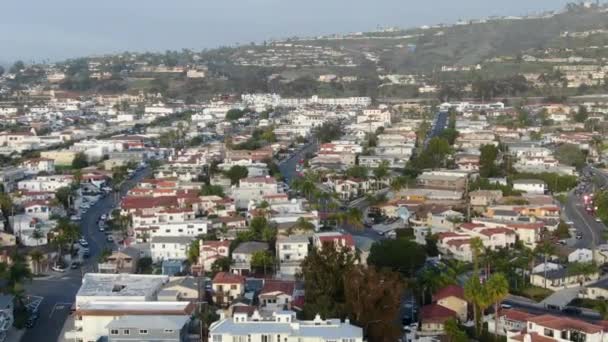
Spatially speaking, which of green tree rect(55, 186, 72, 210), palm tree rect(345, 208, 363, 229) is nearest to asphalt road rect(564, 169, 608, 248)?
palm tree rect(345, 208, 363, 229)

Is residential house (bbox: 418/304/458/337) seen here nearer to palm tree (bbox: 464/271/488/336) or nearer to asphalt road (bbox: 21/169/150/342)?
palm tree (bbox: 464/271/488/336)

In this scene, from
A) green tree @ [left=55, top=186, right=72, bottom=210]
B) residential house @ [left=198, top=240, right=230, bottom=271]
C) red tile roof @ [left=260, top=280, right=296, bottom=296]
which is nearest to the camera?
red tile roof @ [left=260, top=280, right=296, bottom=296]

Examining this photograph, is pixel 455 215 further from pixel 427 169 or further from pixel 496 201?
pixel 427 169

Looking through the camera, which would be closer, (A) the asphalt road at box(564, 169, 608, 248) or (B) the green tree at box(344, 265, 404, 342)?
(B) the green tree at box(344, 265, 404, 342)

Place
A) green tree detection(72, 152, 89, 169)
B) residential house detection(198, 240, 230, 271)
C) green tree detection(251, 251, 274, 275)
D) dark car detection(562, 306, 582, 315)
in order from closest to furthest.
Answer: dark car detection(562, 306, 582, 315)
green tree detection(251, 251, 274, 275)
residential house detection(198, 240, 230, 271)
green tree detection(72, 152, 89, 169)

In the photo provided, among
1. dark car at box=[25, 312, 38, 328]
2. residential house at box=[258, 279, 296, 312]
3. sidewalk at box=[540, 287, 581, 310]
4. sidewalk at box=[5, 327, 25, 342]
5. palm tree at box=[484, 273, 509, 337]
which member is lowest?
sidewalk at box=[5, 327, 25, 342]

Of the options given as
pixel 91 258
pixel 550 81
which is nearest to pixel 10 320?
pixel 91 258
